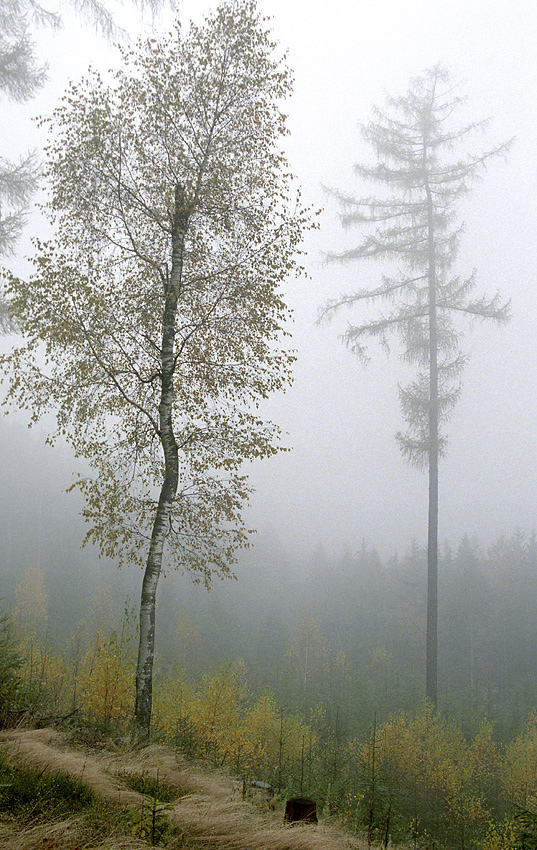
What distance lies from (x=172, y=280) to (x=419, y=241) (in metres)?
11.4

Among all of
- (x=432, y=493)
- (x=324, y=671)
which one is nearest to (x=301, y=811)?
(x=432, y=493)

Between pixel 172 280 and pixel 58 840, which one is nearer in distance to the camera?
pixel 58 840

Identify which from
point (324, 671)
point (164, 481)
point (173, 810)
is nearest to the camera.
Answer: point (173, 810)

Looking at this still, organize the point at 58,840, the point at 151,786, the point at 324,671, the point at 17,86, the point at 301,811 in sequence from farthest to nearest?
the point at 324,671
the point at 17,86
the point at 151,786
the point at 301,811
the point at 58,840

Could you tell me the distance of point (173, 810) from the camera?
3875mm

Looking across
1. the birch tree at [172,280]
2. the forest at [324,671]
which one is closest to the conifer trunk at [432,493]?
the forest at [324,671]

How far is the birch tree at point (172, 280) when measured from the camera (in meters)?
8.24

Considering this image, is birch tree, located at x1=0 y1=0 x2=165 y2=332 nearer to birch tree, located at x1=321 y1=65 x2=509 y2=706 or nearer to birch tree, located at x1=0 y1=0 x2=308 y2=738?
birch tree, located at x1=0 y1=0 x2=308 y2=738

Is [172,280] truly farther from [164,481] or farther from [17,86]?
[17,86]

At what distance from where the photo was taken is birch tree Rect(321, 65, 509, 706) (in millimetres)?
16984

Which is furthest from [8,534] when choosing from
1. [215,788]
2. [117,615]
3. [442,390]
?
[215,788]

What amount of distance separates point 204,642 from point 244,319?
67320 mm

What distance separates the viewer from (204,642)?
69.3m

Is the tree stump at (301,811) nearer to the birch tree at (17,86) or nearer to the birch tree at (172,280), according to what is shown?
the birch tree at (172,280)
